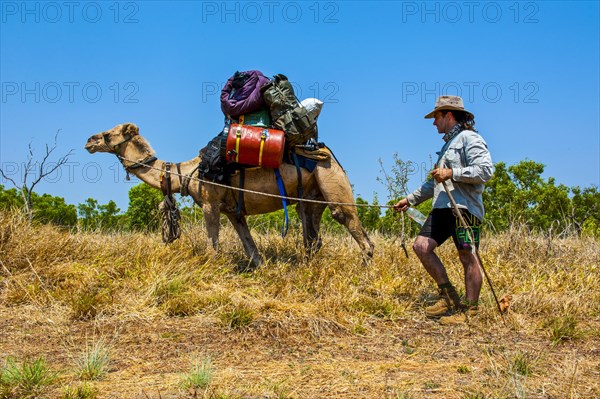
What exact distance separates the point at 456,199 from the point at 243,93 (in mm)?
3586

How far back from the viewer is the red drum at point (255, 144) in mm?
8531

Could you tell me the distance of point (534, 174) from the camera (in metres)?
20.6

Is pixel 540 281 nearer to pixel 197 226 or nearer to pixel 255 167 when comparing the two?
pixel 255 167

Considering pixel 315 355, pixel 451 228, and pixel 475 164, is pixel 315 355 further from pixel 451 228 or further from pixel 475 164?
pixel 475 164

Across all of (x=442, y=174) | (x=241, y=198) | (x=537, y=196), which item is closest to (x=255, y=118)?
(x=241, y=198)

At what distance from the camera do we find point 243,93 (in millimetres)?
8906

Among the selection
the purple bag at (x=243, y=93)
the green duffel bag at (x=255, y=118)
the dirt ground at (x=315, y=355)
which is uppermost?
the purple bag at (x=243, y=93)

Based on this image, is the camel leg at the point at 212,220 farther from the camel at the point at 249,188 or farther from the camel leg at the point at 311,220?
the camel leg at the point at 311,220

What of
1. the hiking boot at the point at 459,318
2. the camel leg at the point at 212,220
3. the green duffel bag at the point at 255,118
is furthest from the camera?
the camel leg at the point at 212,220

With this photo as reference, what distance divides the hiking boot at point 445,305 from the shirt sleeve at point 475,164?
4.29 ft

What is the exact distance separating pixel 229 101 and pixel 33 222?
391 centimetres

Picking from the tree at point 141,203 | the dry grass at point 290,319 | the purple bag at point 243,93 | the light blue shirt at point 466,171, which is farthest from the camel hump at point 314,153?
the tree at point 141,203

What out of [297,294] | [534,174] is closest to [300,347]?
[297,294]

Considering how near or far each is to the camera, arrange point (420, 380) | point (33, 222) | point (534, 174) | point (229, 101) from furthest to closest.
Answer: point (534, 174) < point (33, 222) < point (229, 101) < point (420, 380)
